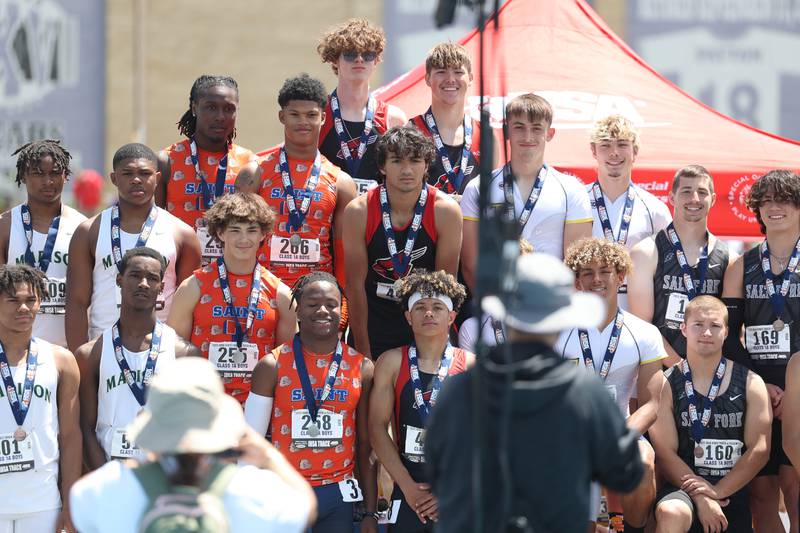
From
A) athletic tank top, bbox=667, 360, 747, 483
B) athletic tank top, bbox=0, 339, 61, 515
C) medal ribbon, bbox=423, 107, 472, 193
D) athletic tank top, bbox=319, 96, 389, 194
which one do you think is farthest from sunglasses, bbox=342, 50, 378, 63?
athletic tank top, bbox=667, 360, 747, 483

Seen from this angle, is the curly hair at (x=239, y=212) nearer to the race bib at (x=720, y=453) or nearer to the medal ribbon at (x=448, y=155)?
the medal ribbon at (x=448, y=155)

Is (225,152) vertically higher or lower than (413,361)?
higher

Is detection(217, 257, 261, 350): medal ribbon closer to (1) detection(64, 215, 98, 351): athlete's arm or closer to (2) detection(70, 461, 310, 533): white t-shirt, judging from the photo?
(1) detection(64, 215, 98, 351): athlete's arm

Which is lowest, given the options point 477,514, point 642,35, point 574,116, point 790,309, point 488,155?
point 477,514

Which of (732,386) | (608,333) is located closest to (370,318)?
(608,333)

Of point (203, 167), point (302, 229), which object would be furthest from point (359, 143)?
point (203, 167)

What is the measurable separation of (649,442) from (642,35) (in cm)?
1468

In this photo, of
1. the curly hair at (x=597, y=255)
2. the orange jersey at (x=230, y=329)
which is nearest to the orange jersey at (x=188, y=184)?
the orange jersey at (x=230, y=329)

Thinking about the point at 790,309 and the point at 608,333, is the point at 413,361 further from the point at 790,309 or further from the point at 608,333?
the point at 790,309

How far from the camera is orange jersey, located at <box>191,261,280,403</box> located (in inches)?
253

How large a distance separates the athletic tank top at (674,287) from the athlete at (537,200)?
445 mm

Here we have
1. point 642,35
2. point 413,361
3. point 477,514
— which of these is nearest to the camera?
point 477,514

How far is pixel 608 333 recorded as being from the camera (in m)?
6.45

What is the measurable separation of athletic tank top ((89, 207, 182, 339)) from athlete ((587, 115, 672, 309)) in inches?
93.9
